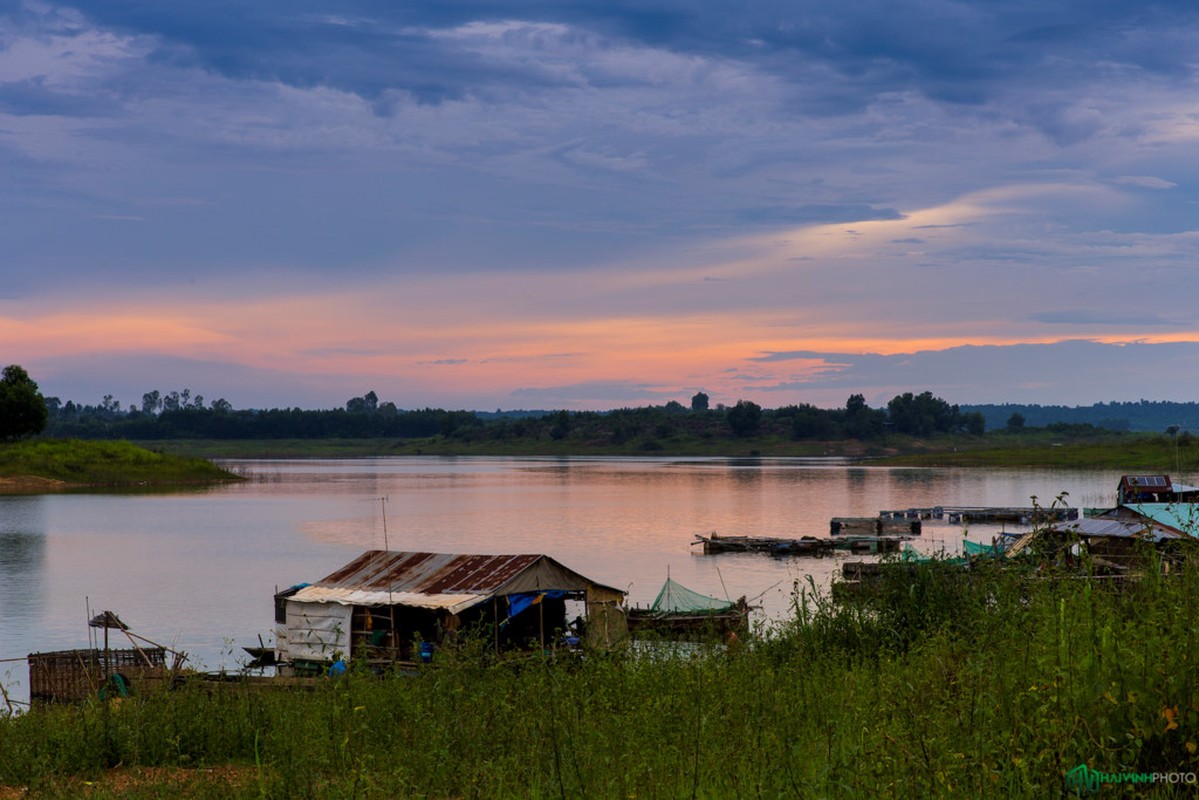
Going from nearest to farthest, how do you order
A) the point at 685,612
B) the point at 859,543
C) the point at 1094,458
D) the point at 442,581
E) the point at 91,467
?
the point at 442,581
the point at 685,612
the point at 859,543
the point at 91,467
the point at 1094,458

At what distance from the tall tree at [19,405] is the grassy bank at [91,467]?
10.1 feet

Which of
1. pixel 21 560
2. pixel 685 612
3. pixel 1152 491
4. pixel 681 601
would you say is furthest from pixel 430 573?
pixel 21 560

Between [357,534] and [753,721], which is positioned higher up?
[753,721]

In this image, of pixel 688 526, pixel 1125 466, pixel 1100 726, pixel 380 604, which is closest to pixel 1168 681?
pixel 1100 726

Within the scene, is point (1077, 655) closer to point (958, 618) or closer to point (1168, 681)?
point (1168, 681)

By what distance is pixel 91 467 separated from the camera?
118m

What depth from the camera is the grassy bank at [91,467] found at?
111 m

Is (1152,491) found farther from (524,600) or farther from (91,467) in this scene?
(91,467)

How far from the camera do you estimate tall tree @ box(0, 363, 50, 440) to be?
351ft

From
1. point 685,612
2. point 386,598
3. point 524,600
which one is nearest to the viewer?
point 524,600

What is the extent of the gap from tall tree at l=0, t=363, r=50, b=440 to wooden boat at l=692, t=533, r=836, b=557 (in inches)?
3020

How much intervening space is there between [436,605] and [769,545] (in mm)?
41595

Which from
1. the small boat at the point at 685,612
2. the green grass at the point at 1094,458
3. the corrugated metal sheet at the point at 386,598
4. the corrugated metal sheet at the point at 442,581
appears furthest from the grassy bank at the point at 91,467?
the green grass at the point at 1094,458

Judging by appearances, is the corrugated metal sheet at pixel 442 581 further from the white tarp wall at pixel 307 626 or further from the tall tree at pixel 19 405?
the tall tree at pixel 19 405
